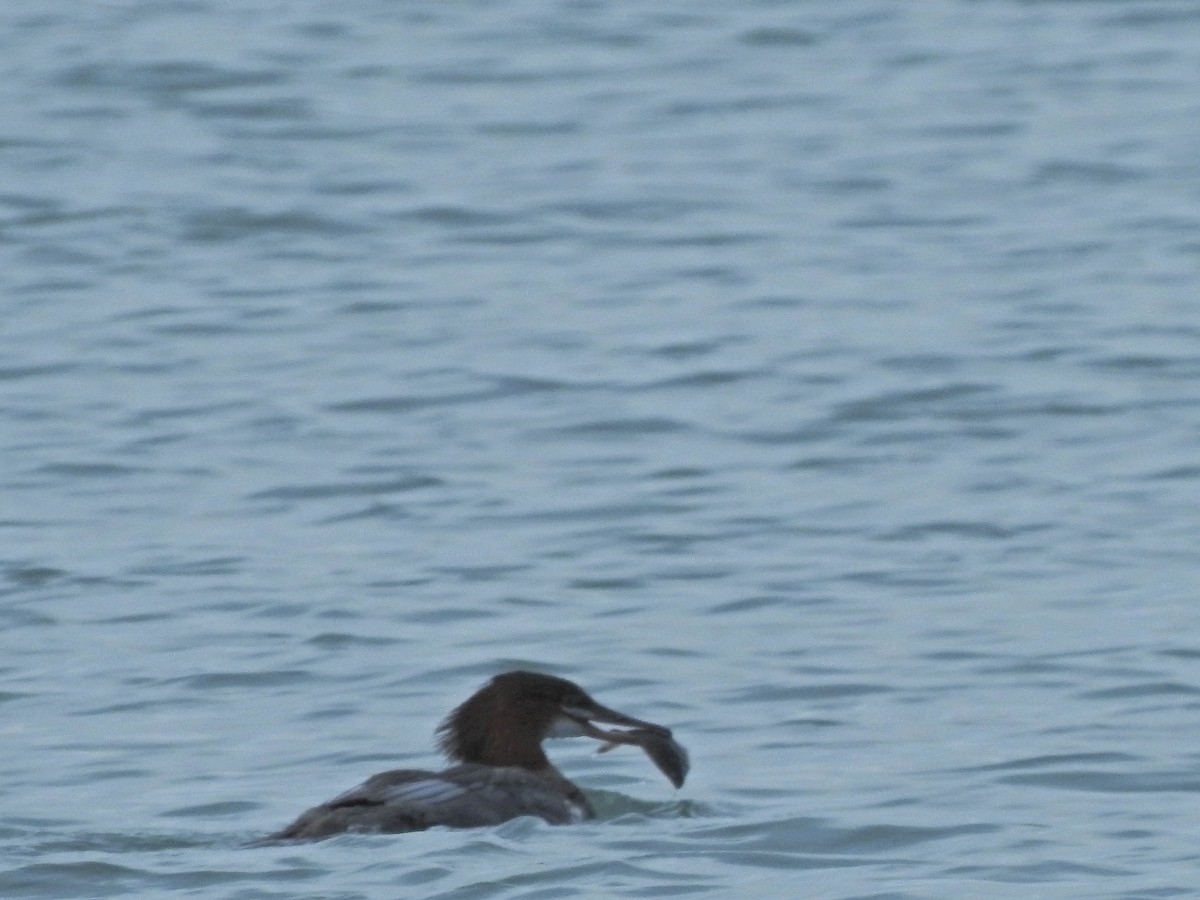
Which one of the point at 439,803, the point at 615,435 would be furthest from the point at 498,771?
the point at 615,435

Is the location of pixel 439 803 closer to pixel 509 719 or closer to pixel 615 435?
pixel 509 719

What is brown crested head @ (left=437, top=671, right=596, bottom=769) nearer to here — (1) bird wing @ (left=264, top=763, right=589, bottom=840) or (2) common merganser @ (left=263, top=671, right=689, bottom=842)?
(2) common merganser @ (left=263, top=671, right=689, bottom=842)

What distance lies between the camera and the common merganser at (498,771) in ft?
30.5

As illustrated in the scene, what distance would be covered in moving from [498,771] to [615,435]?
5.50 metres

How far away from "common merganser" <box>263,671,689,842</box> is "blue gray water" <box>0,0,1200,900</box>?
16 centimetres

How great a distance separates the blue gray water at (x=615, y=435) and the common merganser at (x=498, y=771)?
0.52 ft

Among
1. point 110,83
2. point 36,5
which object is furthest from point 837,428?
point 36,5

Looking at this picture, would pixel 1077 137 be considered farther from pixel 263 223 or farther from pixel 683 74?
pixel 263 223

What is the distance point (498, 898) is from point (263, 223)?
12311mm

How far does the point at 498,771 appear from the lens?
32.9 ft

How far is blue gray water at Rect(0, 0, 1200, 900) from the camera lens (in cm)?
998

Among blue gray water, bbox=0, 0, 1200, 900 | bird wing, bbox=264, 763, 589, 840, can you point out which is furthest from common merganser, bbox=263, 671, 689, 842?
blue gray water, bbox=0, 0, 1200, 900

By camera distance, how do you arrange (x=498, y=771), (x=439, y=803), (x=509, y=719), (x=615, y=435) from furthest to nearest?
1. (x=615, y=435)
2. (x=509, y=719)
3. (x=498, y=771)
4. (x=439, y=803)

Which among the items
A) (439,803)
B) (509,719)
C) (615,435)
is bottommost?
(615,435)
